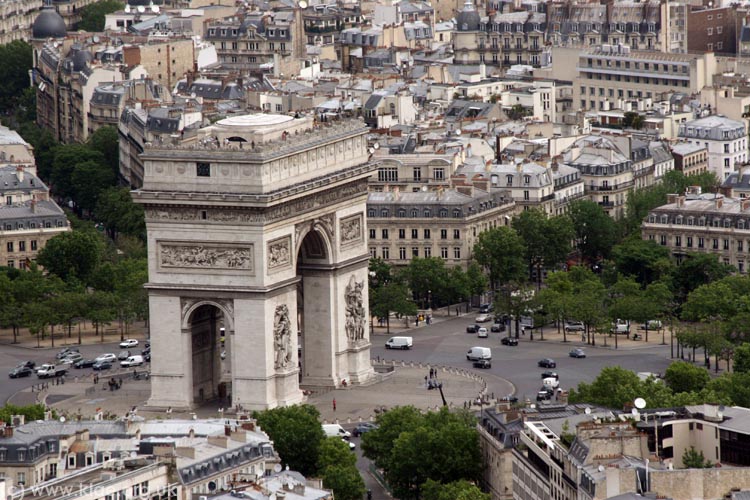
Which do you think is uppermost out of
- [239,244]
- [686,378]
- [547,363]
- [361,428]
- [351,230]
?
[239,244]

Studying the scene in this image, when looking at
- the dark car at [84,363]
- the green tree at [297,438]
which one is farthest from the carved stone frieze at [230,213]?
the dark car at [84,363]

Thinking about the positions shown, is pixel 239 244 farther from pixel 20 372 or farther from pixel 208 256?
pixel 20 372

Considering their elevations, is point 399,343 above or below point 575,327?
above

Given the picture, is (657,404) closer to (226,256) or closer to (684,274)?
(226,256)

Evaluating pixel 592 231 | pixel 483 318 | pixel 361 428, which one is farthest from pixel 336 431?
pixel 592 231

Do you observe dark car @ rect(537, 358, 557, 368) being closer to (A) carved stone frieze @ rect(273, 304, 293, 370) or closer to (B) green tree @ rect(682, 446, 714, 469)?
(A) carved stone frieze @ rect(273, 304, 293, 370)

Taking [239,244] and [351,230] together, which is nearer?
[239,244]

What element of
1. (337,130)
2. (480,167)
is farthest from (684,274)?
(337,130)

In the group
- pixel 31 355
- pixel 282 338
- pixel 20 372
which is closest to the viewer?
pixel 282 338
